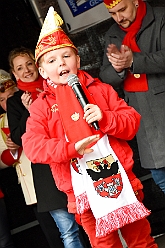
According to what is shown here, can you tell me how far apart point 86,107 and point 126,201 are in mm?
458

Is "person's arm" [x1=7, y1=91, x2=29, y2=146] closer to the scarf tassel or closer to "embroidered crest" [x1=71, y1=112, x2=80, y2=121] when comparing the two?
"embroidered crest" [x1=71, y1=112, x2=80, y2=121]

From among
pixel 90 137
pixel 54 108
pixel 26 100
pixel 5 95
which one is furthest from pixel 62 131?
pixel 5 95

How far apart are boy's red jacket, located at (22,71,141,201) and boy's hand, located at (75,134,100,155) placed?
0.02 meters

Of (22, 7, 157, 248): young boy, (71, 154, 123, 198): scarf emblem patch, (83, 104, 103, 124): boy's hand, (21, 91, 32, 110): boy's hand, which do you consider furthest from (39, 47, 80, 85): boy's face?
(21, 91, 32, 110): boy's hand

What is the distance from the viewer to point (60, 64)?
6.39 feet

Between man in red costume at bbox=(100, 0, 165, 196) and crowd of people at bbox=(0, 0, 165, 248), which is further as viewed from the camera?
man in red costume at bbox=(100, 0, 165, 196)

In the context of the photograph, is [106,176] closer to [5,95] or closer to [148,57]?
[148,57]

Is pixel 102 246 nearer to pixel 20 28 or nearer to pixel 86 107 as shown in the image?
pixel 86 107

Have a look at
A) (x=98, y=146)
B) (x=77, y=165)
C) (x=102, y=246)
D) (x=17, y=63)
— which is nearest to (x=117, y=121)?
(x=98, y=146)

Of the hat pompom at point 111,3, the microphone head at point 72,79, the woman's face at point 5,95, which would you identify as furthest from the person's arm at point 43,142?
the woman's face at point 5,95

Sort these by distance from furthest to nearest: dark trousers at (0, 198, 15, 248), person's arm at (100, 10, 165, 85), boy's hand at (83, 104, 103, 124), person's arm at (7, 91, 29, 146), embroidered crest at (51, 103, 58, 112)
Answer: dark trousers at (0, 198, 15, 248) → person's arm at (7, 91, 29, 146) → person's arm at (100, 10, 165, 85) → embroidered crest at (51, 103, 58, 112) → boy's hand at (83, 104, 103, 124)

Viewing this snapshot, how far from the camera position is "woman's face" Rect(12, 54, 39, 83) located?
2.64 meters

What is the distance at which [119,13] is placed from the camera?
2.49 meters

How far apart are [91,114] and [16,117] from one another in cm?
97
